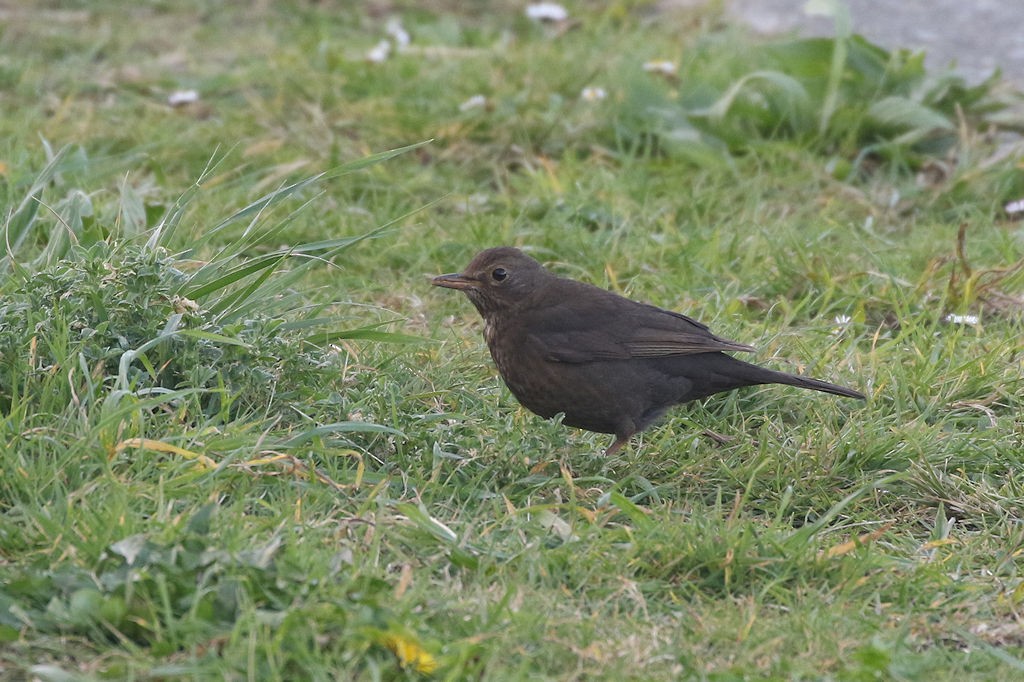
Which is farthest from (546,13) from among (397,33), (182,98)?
(182,98)

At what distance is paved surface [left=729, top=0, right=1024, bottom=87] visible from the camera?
8.18 metres

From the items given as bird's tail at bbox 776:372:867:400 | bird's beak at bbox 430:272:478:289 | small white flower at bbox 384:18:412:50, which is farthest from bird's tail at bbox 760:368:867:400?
small white flower at bbox 384:18:412:50

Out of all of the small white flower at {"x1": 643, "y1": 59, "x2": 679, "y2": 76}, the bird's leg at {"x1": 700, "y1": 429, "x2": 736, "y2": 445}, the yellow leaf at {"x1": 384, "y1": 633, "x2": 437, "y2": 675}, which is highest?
the yellow leaf at {"x1": 384, "y1": 633, "x2": 437, "y2": 675}

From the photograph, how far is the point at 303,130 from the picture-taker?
23.1 feet

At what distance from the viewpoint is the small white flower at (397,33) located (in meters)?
8.35

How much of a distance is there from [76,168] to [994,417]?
3.64m

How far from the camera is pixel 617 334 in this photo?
4.60 meters

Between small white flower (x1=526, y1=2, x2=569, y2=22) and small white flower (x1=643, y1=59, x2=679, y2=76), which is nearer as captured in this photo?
small white flower (x1=643, y1=59, x2=679, y2=76)

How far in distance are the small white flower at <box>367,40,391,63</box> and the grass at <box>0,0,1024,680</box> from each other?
0.13 meters

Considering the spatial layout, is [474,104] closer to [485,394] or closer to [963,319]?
[485,394]

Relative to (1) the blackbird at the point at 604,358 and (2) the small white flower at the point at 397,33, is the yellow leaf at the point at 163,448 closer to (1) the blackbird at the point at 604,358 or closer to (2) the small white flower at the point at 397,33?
(1) the blackbird at the point at 604,358

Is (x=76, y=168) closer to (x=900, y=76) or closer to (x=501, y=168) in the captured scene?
(x=501, y=168)

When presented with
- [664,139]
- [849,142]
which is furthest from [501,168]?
[849,142]

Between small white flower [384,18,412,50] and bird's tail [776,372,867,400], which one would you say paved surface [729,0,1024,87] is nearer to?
small white flower [384,18,412,50]
